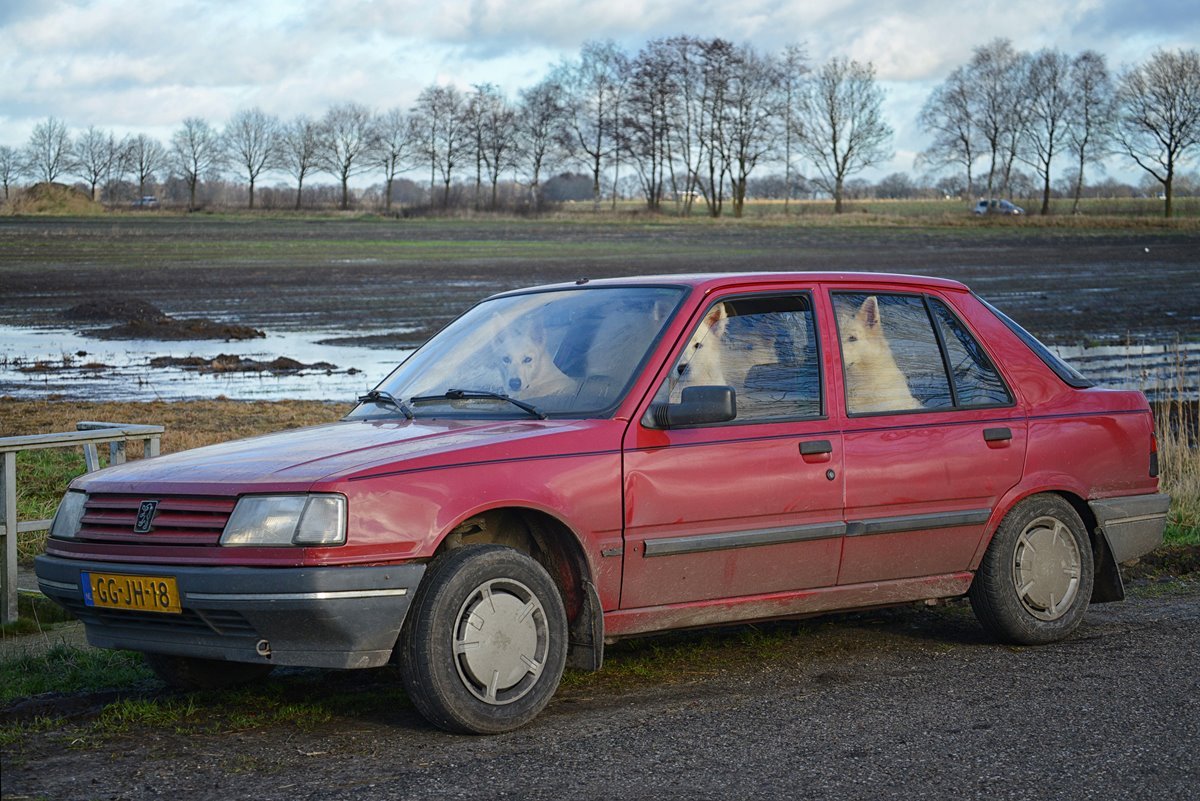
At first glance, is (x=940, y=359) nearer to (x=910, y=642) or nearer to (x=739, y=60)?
(x=910, y=642)

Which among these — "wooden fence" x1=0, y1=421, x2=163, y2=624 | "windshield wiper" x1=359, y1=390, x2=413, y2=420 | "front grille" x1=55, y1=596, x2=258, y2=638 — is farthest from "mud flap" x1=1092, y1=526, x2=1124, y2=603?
"wooden fence" x1=0, y1=421, x2=163, y2=624

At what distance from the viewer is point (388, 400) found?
646cm

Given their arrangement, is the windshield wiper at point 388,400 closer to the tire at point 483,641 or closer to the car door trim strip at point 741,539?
the tire at point 483,641

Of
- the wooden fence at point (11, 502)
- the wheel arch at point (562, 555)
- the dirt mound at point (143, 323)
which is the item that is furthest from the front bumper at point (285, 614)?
the dirt mound at point (143, 323)

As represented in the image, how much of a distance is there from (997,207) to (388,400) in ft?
314

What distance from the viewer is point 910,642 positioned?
278 inches

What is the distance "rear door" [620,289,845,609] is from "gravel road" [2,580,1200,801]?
48 cm

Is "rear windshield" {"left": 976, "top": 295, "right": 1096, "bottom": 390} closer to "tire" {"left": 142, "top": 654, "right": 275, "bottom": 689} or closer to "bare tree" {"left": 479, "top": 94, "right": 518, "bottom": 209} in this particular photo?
"tire" {"left": 142, "top": 654, "right": 275, "bottom": 689}

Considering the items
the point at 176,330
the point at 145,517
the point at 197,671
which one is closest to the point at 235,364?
the point at 176,330

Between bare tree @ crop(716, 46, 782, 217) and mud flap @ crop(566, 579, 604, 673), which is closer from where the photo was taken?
mud flap @ crop(566, 579, 604, 673)

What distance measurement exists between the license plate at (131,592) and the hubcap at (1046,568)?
371cm

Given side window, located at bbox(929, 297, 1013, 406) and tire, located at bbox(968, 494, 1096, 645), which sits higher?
side window, located at bbox(929, 297, 1013, 406)

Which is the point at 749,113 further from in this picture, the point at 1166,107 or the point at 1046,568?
the point at 1046,568

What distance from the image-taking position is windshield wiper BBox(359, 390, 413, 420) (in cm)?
631
